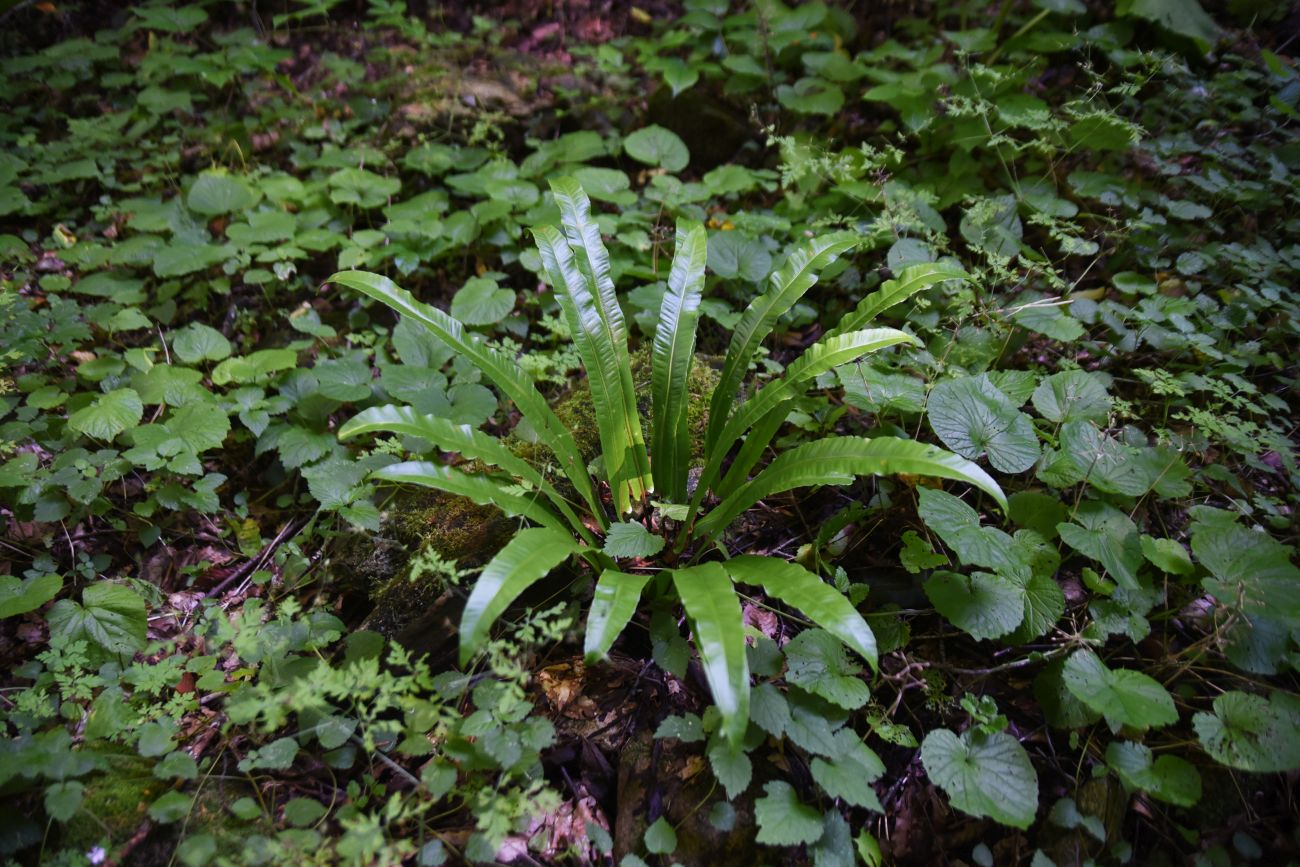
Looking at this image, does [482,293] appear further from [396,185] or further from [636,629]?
[636,629]

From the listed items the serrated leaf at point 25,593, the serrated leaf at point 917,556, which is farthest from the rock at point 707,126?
the serrated leaf at point 25,593

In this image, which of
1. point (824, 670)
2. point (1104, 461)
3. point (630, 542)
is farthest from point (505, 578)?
point (1104, 461)

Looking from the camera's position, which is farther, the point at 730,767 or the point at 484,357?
the point at 484,357

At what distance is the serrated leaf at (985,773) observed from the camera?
160cm

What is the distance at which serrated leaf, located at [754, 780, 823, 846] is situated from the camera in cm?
157

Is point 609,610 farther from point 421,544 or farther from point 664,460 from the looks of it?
point 421,544

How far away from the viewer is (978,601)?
1852 mm

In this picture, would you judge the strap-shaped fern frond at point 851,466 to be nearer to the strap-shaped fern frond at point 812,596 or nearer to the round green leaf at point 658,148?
the strap-shaped fern frond at point 812,596

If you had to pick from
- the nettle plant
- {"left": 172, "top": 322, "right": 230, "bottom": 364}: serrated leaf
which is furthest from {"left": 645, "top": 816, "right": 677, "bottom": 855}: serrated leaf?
{"left": 172, "top": 322, "right": 230, "bottom": 364}: serrated leaf

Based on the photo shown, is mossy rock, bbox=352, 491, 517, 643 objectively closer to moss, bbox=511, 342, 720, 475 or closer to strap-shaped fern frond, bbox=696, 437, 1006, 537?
moss, bbox=511, 342, 720, 475

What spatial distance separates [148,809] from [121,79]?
5.57 m

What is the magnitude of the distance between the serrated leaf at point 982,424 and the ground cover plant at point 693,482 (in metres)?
0.01

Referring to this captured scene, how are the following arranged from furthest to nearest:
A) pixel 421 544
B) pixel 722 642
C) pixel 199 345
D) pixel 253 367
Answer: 1. pixel 199 345
2. pixel 253 367
3. pixel 421 544
4. pixel 722 642

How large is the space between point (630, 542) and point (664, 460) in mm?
499
